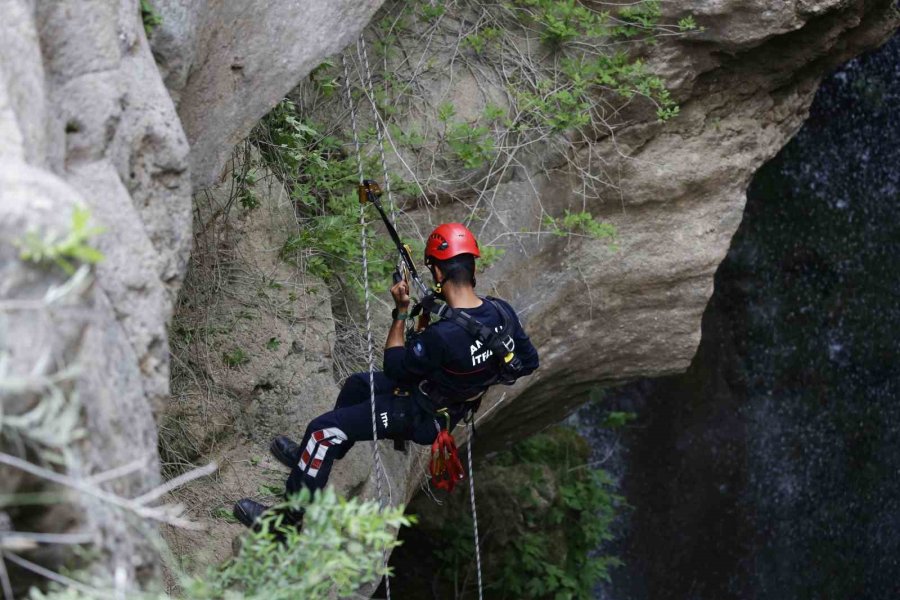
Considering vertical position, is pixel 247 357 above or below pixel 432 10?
below

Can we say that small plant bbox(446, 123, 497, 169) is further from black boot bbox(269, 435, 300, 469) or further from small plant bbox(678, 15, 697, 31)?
black boot bbox(269, 435, 300, 469)

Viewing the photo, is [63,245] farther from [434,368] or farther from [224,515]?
[224,515]

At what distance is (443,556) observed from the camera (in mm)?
9141

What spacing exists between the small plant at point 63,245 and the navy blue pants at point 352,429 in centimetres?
277

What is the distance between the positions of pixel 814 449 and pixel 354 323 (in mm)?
6721

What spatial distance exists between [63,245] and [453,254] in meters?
2.76

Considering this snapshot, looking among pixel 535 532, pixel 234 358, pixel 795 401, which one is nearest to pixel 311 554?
pixel 234 358

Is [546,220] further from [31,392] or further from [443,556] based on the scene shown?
[31,392]

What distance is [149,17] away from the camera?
3652mm

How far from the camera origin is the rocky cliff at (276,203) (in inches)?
99.6

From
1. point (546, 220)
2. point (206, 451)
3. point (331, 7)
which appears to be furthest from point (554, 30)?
point (206, 451)

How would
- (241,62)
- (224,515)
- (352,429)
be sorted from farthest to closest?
(224,515) → (352,429) → (241,62)

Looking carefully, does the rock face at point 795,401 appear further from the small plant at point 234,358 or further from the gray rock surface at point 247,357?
the small plant at point 234,358

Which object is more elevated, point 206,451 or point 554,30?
point 554,30
